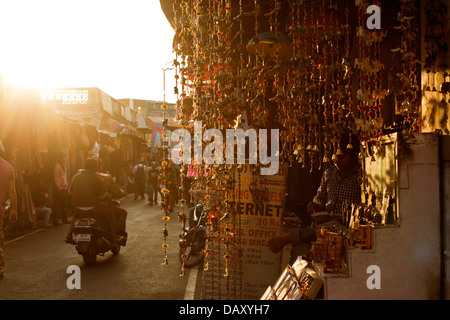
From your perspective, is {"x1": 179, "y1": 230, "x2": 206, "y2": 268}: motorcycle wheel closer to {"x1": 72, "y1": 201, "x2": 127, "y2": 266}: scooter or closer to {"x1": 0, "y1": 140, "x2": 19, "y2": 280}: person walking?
{"x1": 72, "y1": 201, "x2": 127, "y2": 266}: scooter

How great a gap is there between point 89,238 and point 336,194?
4470mm

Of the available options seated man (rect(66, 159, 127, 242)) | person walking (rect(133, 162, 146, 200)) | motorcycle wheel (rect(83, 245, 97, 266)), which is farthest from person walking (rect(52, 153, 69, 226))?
person walking (rect(133, 162, 146, 200))

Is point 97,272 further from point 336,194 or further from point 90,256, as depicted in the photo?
point 336,194

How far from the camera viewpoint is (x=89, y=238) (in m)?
6.75

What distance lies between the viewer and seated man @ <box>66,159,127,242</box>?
23.5 ft

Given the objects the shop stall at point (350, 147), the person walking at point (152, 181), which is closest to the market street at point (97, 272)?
the shop stall at point (350, 147)

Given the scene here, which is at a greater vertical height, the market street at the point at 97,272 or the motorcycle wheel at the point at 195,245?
the motorcycle wheel at the point at 195,245

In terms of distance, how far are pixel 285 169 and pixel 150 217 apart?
927cm

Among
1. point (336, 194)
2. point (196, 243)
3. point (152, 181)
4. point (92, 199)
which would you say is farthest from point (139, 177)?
point (336, 194)

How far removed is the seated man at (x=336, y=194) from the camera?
148 inches

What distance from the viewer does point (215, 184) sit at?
13.7 feet

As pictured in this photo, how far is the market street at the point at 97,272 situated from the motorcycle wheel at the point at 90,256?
94 mm

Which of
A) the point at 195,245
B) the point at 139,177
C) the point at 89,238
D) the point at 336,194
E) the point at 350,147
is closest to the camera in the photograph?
the point at 350,147

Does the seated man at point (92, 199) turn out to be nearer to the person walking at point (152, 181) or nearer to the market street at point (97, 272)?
the market street at point (97, 272)
